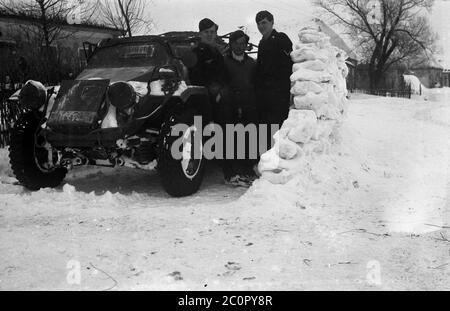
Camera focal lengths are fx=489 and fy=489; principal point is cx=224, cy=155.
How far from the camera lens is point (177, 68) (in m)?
5.59

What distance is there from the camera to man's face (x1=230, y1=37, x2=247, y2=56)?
592 centimetres

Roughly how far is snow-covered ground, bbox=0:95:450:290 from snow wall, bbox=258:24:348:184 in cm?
17

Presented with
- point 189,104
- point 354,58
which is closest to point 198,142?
point 189,104

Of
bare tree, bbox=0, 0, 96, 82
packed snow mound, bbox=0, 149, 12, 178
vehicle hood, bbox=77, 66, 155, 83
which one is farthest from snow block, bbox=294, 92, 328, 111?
bare tree, bbox=0, 0, 96, 82

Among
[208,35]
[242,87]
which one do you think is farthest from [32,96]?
[242,87]

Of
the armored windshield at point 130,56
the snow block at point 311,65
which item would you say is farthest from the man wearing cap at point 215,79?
the snow block at point 311,65

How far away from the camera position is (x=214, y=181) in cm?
601

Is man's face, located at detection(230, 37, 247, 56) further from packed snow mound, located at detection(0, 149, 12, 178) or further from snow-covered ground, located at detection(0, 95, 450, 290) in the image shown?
packed snow mound, located at detection(0, 149, 12, 178)

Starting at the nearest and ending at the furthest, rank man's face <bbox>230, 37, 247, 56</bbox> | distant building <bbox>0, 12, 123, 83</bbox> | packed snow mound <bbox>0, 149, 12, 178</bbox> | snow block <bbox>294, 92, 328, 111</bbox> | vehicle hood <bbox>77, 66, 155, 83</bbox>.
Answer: vehicle hood <bbox>77, 66, 155, 83</bbox> → snow block <bbox>294, 92, 328, 111</bbox> → man's face <bbox>230, 37, 247, 56</bbox> → packed snow mound <bbox>0, 149, 12, 178</bbox> → distant building <bbox>0, 12, 123, 83</bbox>

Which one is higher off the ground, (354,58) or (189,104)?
(354,58)

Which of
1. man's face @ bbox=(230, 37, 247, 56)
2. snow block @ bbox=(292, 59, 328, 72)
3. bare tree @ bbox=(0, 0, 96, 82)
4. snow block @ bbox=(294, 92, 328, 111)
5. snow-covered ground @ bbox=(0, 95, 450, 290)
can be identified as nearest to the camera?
snow-covered ground @ bbox=(0, 95, 450, 290)

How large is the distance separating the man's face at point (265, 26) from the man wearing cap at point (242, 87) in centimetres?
23
